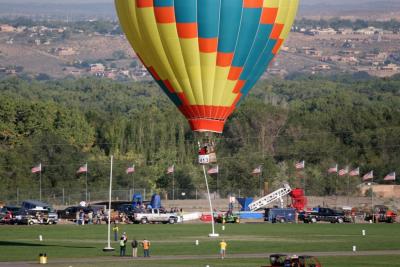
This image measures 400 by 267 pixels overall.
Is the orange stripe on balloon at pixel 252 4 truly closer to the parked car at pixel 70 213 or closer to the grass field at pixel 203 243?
the grass field at pixel 203 243

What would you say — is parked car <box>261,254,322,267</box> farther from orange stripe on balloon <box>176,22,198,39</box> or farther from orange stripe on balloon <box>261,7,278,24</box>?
orange stripe on balloon <box>261,7,278,24</box>

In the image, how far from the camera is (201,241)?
78.1 metres

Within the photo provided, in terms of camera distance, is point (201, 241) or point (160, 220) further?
point (160, 220)

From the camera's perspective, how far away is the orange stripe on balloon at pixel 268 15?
67312mm

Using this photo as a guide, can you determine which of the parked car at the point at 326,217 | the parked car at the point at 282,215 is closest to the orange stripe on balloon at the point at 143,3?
the parked car at the point at 282,215

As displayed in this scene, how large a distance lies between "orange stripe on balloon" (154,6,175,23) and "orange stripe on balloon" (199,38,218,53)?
181cm

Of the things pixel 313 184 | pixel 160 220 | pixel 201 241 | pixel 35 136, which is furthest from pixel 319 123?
pixel 201 241

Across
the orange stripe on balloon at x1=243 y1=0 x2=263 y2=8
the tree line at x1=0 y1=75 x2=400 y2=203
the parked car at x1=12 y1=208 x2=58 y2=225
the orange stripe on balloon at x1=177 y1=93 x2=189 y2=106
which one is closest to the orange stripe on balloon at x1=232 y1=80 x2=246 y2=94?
the orange stripe on balloon at x1=177 y1=93 x2=189 y2=106

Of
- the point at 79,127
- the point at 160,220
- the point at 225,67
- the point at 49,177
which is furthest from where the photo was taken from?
the point at 79,127

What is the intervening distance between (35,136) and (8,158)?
25.2 feet

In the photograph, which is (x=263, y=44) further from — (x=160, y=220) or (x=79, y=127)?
(x=79, y=127)

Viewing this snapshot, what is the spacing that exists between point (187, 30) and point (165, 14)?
1323 millimetres

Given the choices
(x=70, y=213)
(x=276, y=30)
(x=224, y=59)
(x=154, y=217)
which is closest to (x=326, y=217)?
(x=154, y=217)

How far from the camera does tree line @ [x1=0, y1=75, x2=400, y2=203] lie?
454 feet
